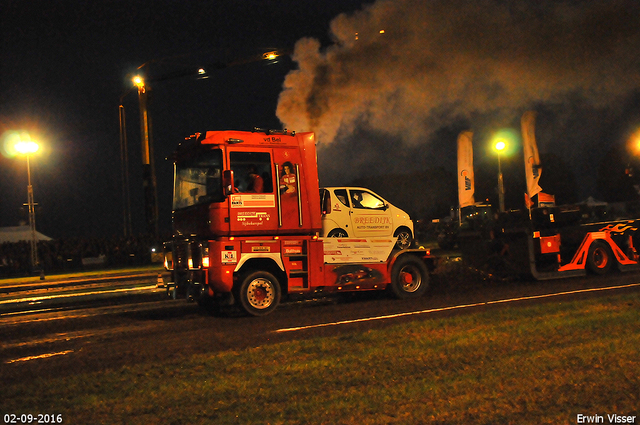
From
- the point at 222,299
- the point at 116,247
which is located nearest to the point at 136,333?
the point at 222,299

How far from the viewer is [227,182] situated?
1059cm

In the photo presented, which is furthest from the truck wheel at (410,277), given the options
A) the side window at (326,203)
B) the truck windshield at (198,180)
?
the truck windshield at (198,180)

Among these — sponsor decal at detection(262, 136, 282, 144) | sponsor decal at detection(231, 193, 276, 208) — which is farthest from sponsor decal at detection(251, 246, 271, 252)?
sponsor decal at detection(262, 136, 282, 144)

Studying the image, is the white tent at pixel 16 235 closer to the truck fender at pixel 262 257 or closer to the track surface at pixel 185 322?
the track surface at pixel 185 322

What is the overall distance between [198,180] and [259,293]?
244 cm

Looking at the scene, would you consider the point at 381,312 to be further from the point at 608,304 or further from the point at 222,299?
the point at 608,304

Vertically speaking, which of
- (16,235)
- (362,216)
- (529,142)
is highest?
(529,142)

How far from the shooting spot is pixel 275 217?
11242mm

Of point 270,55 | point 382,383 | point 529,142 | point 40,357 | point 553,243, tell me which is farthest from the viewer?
point 270,55

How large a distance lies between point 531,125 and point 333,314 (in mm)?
14434

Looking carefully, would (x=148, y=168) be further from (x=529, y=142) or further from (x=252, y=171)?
(x=252, y=171)

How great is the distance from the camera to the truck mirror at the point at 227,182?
10562 mm

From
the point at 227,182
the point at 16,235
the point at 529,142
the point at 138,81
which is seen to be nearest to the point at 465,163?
the point at 529,142

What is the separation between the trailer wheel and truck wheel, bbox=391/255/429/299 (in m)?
5.44
